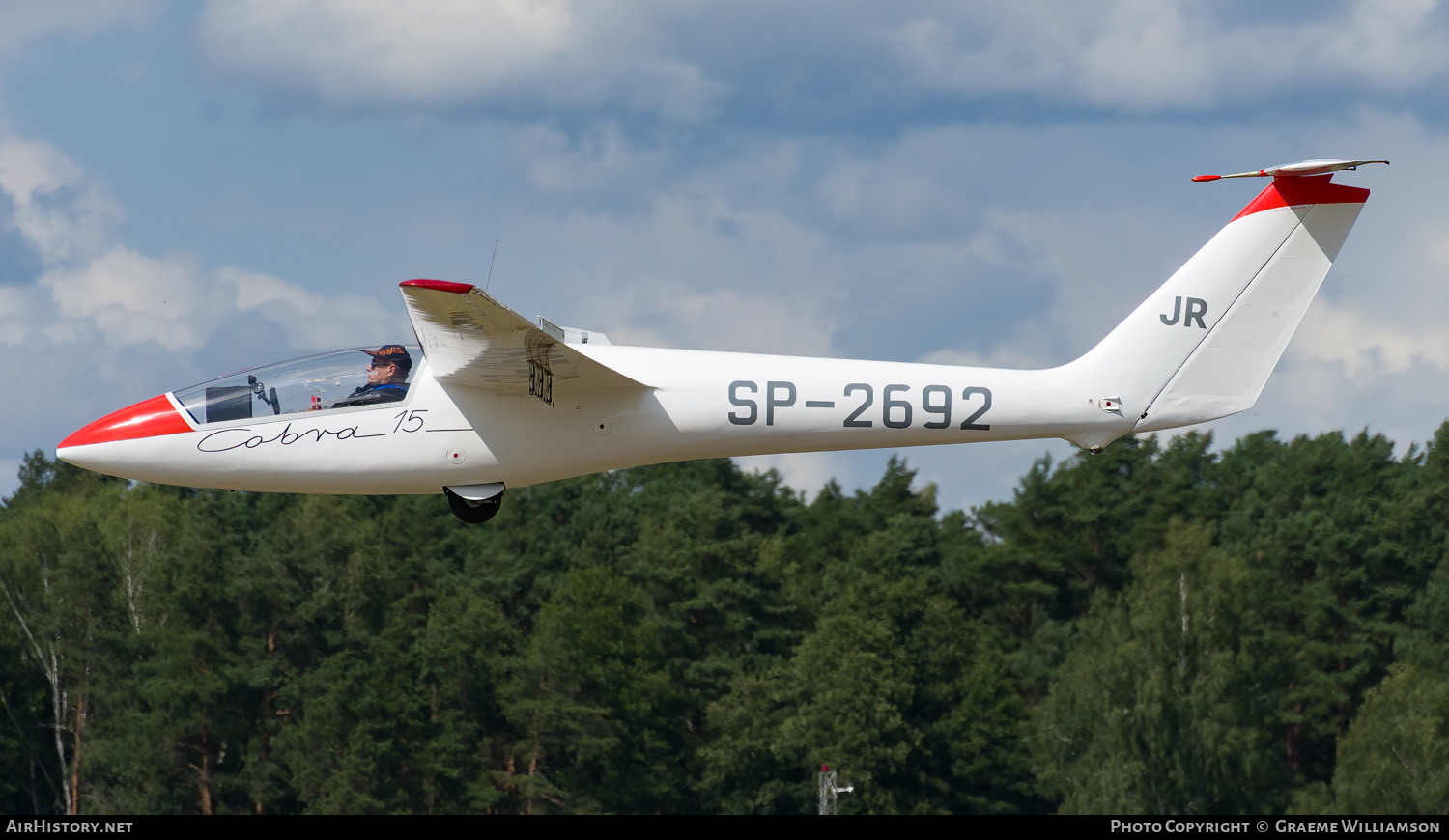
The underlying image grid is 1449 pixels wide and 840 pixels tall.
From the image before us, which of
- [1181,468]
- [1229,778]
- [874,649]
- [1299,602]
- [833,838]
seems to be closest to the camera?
[833,838]

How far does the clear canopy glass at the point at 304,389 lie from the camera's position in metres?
17.8

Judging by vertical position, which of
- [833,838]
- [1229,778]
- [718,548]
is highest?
[718,548]

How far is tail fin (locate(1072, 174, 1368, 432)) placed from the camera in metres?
18.6

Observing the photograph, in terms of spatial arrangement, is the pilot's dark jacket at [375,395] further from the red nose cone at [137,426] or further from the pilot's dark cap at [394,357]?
the red nose cone at [137,426]

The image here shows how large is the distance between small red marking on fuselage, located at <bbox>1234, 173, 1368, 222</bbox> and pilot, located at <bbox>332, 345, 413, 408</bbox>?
33.3ft

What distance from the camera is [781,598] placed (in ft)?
255

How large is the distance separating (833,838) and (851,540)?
235ft

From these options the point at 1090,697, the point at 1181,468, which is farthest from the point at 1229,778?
the point at 1181,468

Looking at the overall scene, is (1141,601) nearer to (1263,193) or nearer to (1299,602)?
(1299,602)

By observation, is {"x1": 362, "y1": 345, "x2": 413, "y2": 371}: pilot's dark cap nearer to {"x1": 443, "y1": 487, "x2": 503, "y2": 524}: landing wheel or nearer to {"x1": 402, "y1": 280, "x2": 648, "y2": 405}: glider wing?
{"x1": 402, "y1": 280, "x2": 648, "y2": 405}: glider wing

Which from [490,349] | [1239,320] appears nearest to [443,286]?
[490,349]

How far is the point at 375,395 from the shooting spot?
1783cm

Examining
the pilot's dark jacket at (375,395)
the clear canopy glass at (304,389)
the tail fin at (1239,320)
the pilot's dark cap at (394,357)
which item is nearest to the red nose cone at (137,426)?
the clear canopy glass at (304,389)

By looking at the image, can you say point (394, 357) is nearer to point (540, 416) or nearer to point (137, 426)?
point (540, 416)
